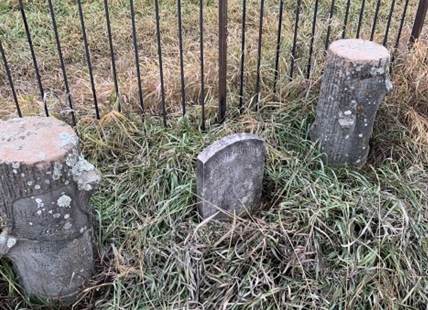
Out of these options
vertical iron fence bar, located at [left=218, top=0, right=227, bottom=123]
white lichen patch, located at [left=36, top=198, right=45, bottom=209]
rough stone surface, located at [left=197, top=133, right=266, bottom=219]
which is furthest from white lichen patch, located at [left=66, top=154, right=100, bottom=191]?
vertical iron fence bar, located at [left=218, top=0, right=227, bottom=123]

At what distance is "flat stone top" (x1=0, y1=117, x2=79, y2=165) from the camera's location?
194cm

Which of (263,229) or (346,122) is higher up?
(346,122)

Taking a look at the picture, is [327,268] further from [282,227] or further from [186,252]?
[186,252]

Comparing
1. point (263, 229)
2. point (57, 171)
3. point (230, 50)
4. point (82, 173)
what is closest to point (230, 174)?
point (263, 229)

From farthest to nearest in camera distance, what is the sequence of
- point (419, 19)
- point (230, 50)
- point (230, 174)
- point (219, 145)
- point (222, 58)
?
point (230, 50) < point (419, 19) < point (222, 58) < point (230, 174) < point (219, 145)

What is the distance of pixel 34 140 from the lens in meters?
2.05

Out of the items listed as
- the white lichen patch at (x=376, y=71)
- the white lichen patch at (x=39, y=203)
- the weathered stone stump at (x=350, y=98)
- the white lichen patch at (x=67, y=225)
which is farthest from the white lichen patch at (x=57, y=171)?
the white lichen patch at (x=376, y=71)

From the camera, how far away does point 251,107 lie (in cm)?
325

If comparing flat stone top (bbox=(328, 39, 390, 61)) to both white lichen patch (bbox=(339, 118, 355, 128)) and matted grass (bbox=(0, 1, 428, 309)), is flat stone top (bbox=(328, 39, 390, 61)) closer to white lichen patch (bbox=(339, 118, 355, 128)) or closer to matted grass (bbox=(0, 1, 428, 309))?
white lichen patch (bbox=(339, 118, 355, 128))

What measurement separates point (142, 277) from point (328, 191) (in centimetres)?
108

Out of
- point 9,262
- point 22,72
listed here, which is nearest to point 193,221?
point 9,262

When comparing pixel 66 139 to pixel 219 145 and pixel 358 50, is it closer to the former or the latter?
pixel 219 145

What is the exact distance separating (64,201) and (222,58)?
1.45m

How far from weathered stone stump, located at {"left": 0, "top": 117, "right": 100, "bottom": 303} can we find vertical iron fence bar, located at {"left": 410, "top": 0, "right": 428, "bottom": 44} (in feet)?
8.80
